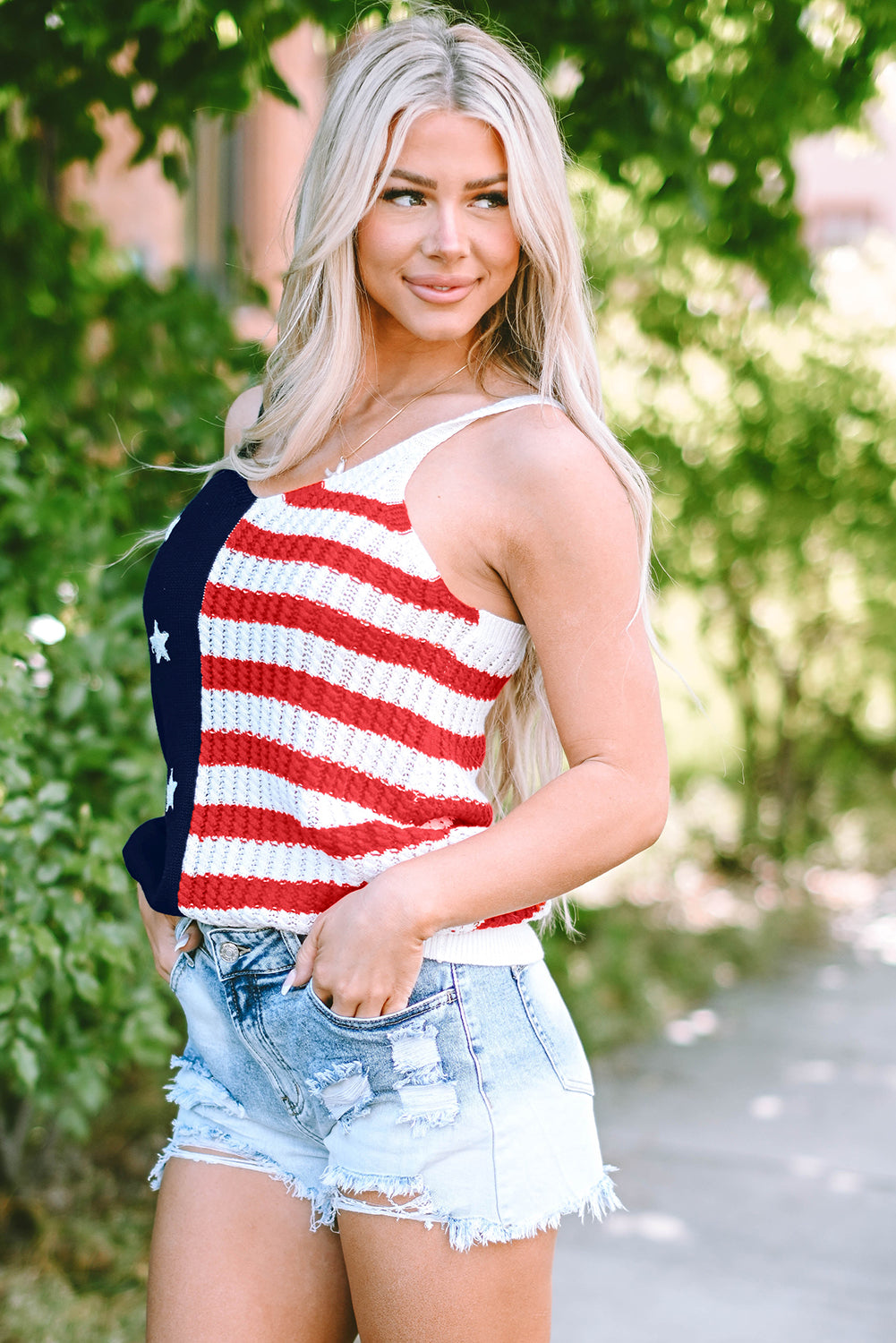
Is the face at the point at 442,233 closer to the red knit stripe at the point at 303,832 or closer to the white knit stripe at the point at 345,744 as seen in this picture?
the white knit stripe at the point at 345,744

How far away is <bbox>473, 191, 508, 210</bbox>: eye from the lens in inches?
61.1

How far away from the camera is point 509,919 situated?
1.49 m

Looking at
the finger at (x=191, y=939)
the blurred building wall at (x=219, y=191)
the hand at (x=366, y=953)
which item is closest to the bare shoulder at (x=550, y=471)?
the hand at (x=366, y=953)

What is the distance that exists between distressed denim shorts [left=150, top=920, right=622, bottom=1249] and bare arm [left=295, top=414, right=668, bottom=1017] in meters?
0.05

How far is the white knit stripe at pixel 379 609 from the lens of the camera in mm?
1417

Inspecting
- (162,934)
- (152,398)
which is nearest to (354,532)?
(162,934)

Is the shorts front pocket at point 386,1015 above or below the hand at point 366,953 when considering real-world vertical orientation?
below

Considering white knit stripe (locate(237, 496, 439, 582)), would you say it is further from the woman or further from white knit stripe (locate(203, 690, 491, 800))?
white knit stripe (locate(203, 690, 491, 800))

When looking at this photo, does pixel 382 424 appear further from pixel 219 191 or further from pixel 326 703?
pixel 219 191

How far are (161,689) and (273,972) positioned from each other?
370 millimetres

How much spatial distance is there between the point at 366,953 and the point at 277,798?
214 mm

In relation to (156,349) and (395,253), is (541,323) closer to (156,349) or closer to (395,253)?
(395,253)

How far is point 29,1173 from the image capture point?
325cm

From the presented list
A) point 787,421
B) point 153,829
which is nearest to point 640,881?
point 787,421
